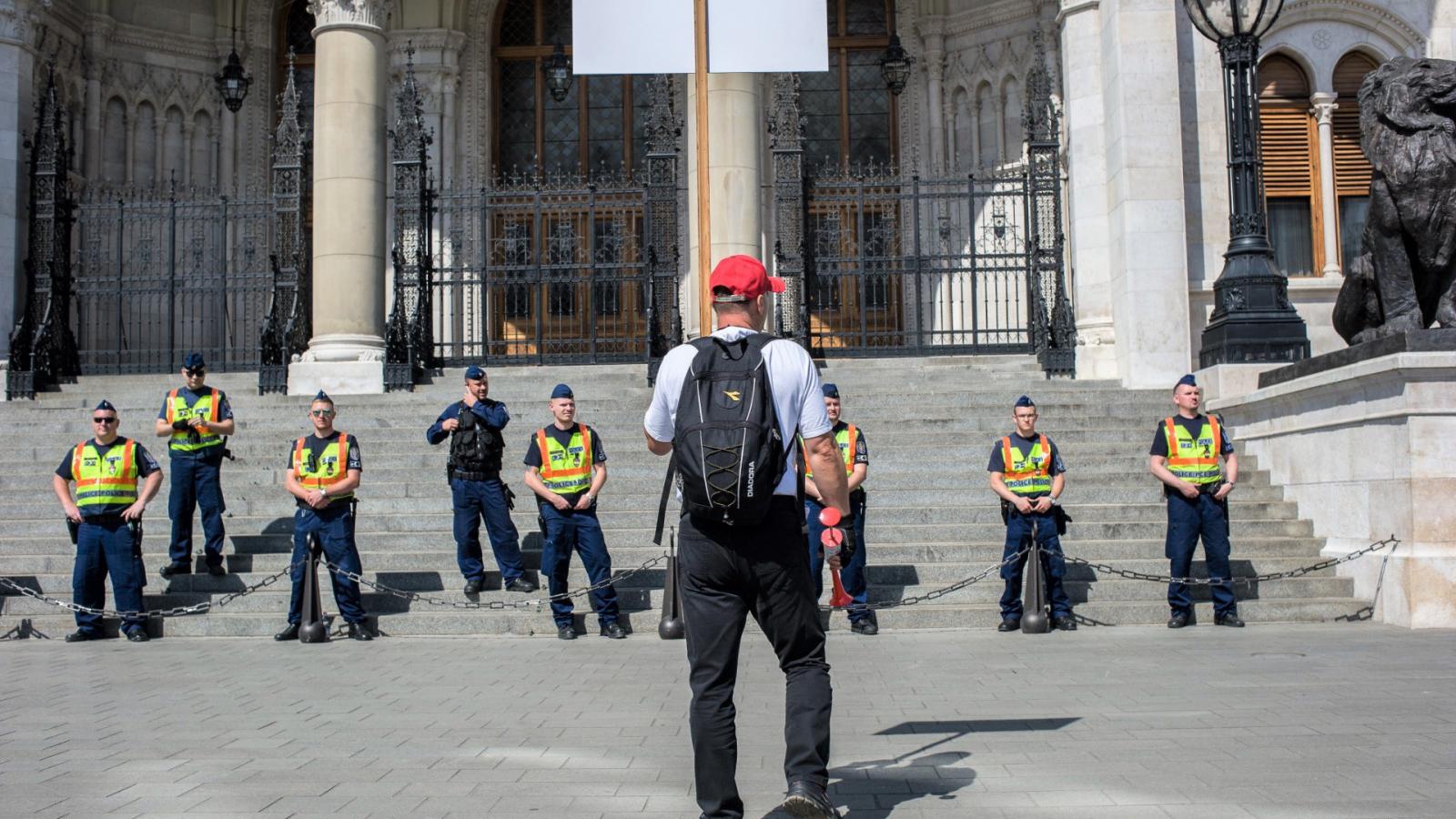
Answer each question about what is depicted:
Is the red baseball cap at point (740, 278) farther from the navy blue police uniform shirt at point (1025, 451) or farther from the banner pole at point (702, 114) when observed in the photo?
the navy blue police uniform shirt at point (1025, 451)

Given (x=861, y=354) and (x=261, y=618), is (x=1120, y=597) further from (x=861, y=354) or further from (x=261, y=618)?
(x=861, y=354)

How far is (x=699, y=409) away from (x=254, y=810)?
2.25m

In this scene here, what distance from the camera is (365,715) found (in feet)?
23.1

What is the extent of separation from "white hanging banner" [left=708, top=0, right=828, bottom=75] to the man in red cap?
4011 millimetres

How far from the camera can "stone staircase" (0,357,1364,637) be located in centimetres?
1091

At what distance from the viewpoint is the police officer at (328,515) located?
34.3 ft

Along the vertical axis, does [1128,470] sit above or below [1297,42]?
below

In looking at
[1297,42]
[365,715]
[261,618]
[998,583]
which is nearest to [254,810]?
[365,715]

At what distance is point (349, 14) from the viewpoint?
60.1 feet

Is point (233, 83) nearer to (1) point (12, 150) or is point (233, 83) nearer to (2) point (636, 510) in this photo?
(1) point (12, 150)

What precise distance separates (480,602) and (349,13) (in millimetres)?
10495

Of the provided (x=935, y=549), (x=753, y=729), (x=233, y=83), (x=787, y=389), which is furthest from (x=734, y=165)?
(x=787, y=389)

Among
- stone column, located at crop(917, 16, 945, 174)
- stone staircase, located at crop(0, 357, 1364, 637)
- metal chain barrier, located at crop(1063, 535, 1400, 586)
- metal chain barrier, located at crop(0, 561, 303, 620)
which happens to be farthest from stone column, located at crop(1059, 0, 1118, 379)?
metal chain barrier, located at crop(0, 561, 303, 620)

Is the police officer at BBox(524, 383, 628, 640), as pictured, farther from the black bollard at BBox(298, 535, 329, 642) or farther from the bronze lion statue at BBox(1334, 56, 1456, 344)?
the bronze lion statue at BBox(1334, 56, 1456, 344)
